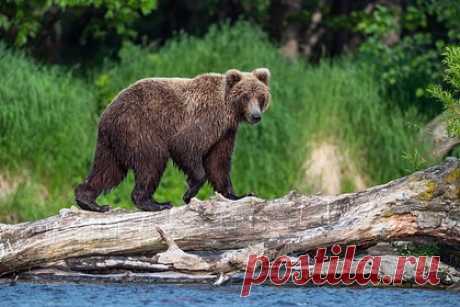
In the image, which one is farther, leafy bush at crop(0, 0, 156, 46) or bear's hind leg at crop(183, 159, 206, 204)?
leafy bush at crop(0, 0, 156, 46)

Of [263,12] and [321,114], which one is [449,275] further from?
[263,12]

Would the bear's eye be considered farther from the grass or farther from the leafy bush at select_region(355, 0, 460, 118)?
the leafy bush at select_region(355, 0, 460, 118)

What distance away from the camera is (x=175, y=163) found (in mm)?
8312

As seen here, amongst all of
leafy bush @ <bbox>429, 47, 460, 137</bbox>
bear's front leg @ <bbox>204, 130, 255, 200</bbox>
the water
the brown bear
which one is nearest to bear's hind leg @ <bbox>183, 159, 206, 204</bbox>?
the brown bear

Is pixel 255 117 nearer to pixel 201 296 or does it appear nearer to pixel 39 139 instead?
pixel 201 296

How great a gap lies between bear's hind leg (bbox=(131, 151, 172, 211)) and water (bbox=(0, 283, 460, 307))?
2.75 ft

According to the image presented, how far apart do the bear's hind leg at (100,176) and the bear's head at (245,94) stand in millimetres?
954

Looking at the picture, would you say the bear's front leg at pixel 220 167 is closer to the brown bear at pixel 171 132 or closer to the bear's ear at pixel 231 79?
the brown bear at pixel 171 132

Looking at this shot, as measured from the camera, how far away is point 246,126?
11.7 meters

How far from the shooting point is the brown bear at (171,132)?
8094 millimetres

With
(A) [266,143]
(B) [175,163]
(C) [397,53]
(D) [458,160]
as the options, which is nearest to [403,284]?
(D) [458,160]

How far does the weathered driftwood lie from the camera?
7.11 metres

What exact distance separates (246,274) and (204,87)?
1.67 m

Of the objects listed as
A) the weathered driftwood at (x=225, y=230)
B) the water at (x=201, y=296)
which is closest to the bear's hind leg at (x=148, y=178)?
the weathered driftwood at (x=225, y=230)
